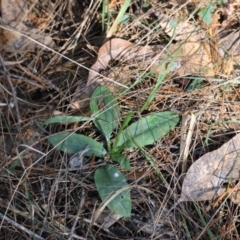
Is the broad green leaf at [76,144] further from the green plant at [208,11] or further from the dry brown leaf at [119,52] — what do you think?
the green plant at [208,11]

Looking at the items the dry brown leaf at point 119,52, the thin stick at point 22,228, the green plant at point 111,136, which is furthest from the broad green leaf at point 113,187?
the dry brown leaf at point 119,52

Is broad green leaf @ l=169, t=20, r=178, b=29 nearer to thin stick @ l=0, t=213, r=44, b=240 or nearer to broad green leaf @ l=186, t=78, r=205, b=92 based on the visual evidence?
broad green leaf @ l=186, t=78, r=205, b=92

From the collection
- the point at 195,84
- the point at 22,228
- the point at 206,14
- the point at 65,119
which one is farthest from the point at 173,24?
the point at 22,228

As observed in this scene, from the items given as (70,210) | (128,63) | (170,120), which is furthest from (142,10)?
(70,210)

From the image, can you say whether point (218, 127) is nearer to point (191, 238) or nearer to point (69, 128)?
point (191, 238)

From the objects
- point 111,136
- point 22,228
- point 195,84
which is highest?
point 195,84

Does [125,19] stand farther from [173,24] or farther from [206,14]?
[206,14]
